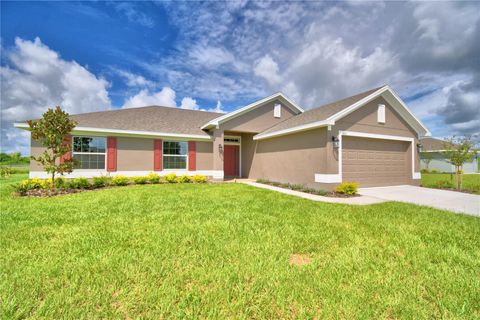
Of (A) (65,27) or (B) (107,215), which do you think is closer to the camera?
(B) (107,215)

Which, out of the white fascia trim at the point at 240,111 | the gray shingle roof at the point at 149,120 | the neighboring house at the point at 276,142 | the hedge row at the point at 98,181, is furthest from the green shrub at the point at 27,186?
the white fascia trim at the point at 240,111

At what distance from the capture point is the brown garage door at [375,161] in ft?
33.9

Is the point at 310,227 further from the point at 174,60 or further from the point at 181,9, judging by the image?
the point at 174,60

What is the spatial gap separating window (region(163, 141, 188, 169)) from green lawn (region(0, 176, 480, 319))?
7.80 metres

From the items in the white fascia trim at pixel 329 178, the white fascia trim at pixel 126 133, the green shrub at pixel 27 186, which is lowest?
the green shrub at pixel 27 186

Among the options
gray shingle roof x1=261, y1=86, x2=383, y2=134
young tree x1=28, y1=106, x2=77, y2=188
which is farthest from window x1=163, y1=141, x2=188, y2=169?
gray shingle roof x1=261, y1=86, x2=383, y2=134

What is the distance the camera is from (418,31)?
36.3 ft

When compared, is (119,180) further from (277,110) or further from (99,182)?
(277,110)

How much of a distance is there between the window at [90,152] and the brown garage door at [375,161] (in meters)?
13.1

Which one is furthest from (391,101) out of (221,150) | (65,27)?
(65,27)

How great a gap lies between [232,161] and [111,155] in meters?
8.42

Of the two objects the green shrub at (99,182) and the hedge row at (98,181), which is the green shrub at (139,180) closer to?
the hedge row at (98,181)

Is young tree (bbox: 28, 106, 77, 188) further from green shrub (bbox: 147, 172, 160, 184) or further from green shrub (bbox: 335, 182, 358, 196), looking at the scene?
green shrub (bbox: 335, 182, 358, 196)

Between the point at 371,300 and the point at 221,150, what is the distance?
1180 cm
